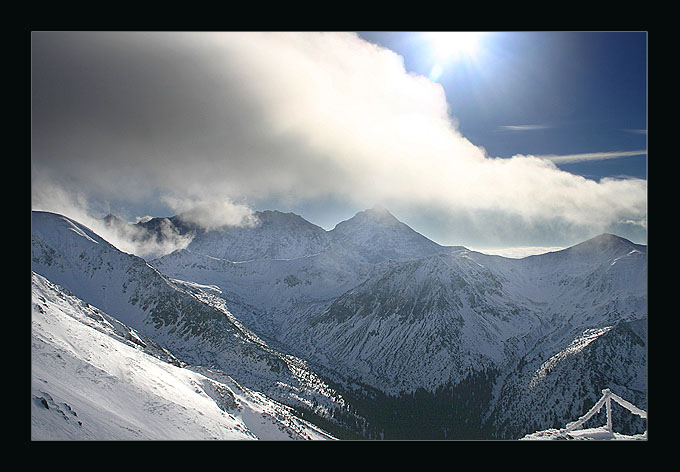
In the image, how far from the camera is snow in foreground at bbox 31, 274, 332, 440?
18.2 m

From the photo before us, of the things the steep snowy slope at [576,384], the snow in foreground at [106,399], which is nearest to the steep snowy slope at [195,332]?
the steep snowy slope at [576,384]

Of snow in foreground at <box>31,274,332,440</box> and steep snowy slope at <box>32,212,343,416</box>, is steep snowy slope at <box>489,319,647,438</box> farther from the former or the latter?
snow in foreground at <box>31,274,332,440</box>

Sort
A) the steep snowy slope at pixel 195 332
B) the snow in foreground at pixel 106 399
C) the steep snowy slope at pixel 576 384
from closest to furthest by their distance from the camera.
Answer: the snow in foreground at pixel 106 399
the steep snowy slope at pixel 576 384
the steep snowy slope at pixel 195 332

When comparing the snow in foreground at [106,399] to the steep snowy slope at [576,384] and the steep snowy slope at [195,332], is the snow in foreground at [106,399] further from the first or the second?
the steep snowy slope at [576,384]

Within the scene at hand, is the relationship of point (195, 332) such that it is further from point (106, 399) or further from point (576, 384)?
point (576, 384)

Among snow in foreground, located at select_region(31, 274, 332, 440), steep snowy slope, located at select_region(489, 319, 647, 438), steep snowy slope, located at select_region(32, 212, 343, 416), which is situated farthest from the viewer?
steep snowy slope, located at select_region(32, 212, 343, 416)

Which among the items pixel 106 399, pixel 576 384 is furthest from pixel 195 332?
pixel 576 384

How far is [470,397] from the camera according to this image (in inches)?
A: 6905

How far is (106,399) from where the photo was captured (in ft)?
92.7

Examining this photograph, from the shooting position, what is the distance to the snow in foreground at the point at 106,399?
18219 millimetres

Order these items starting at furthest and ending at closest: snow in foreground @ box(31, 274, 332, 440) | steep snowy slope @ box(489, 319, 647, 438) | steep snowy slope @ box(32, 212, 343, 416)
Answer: steep snowy slope @ box(32, 212, 343, 416) < steep snowy slope @ box(489, 319, 647, 438) < snow in foreground @ box(31, 274, 332, 440)

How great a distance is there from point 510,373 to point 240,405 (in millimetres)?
170345

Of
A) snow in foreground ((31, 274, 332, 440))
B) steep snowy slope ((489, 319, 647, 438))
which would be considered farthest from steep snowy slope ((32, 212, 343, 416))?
snow in foreground ((31, 274, 332, 440))
